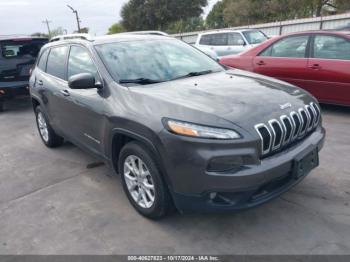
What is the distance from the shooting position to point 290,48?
630cm

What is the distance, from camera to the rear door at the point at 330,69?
5.57 metres

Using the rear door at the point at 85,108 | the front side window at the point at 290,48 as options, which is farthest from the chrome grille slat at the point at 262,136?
the front side window at the point at 290,48

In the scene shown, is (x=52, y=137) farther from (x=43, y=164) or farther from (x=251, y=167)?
(x=251, y=167)

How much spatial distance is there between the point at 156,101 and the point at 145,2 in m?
40.2

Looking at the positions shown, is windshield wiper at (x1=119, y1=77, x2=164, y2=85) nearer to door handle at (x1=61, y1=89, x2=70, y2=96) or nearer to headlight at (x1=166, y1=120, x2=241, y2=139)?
headlight at (x1=166, y1=120, x2=241, y2=139)

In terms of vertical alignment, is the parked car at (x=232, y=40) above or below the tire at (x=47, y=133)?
above

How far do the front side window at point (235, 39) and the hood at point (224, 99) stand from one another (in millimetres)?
9590

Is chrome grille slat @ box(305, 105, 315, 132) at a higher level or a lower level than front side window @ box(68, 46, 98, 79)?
lower

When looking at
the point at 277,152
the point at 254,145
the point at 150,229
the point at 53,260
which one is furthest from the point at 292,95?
the point at 53,260

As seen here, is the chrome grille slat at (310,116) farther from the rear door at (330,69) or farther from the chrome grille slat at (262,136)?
the rear door at (330,69)

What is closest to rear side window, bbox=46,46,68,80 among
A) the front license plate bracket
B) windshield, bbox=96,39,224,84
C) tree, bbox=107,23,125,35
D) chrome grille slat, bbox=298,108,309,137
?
windshield, bbox=96,39,224,84

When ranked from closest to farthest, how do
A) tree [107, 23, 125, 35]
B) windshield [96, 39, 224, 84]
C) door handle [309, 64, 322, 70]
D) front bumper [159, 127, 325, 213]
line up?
front bumper [159, 127, 325, 213] → windshield [96, 39, 224, 84] → door handle [309, 64, 322, 70] → tree [107, 23, 125, 35]

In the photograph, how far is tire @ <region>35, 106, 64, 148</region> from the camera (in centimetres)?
524

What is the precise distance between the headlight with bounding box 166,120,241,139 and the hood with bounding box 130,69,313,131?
0.06 metres
